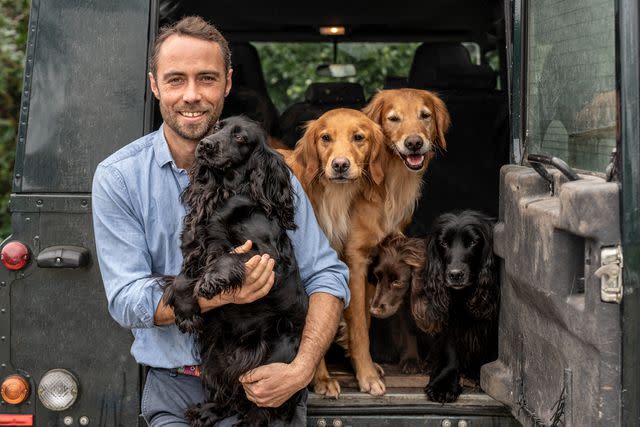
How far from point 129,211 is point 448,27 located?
377 cm

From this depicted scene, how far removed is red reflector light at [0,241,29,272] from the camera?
319cm

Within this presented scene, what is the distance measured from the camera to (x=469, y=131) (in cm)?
526

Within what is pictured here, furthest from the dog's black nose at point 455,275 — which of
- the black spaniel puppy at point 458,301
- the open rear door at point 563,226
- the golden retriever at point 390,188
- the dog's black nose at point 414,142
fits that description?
the dog's black nose at point 414,142

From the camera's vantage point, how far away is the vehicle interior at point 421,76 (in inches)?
206

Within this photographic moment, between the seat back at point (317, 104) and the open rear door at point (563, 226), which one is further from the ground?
the seat back at point (317, 104)

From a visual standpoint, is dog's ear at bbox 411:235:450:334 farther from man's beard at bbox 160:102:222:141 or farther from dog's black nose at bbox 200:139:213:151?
dog's black nose at bbox 200:139:213:151

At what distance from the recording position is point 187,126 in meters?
3.17

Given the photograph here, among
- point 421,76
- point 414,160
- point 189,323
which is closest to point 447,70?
→ point 421,76

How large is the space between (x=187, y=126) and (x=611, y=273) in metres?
1.58

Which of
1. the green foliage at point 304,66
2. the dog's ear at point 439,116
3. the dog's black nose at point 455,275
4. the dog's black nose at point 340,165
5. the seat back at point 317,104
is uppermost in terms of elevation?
the green foliage at point 304,66

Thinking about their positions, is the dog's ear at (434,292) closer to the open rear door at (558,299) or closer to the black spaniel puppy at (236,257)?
the open rear door at (558,299)

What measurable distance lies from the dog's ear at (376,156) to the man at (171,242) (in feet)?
2.54

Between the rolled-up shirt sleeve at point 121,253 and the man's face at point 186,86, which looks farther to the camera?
the man's face at point 186,86

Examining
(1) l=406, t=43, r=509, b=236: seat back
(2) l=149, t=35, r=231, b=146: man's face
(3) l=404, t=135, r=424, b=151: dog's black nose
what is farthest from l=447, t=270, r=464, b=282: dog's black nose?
(1) l=406, t=43, r=509, b=236: seat back
